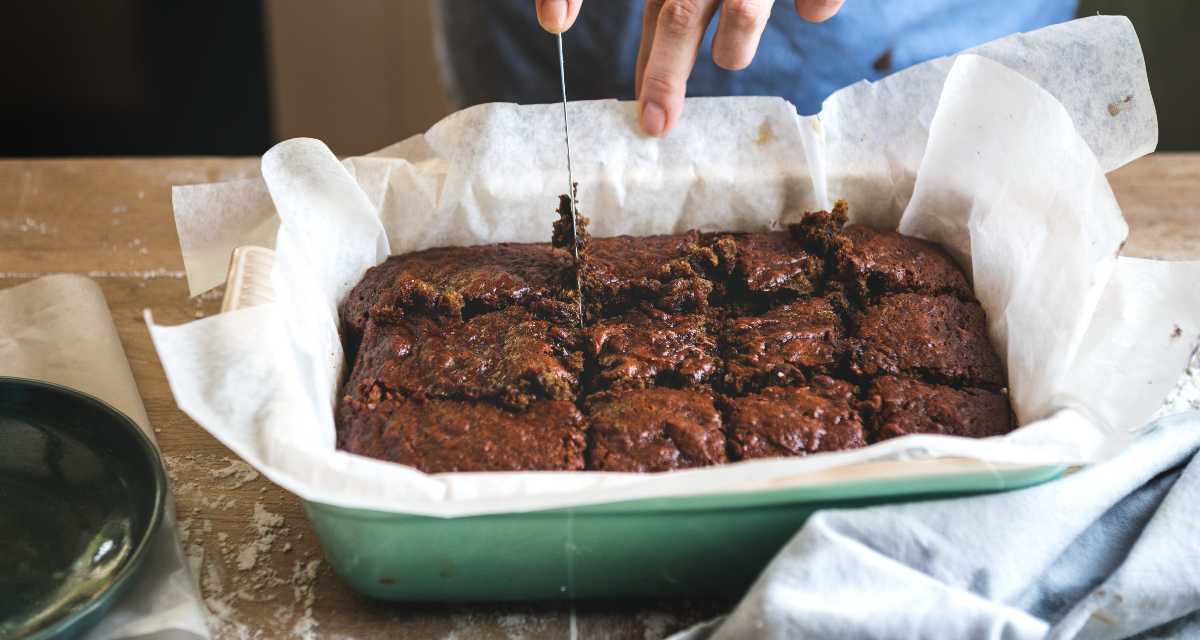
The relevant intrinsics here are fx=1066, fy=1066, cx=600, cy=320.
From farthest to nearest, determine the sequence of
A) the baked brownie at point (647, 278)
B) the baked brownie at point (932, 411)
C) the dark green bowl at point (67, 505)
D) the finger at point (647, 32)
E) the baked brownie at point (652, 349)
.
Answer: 1. the finger at point (647, 32)
2. the baked brownie at point (647, 278)
3. the baked brownie at point (652, 349)
4. the baked brownie at point (932, 411)
5. the dark green bowl at point (67, 505)

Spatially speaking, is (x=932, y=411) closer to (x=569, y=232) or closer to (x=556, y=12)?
(x=569, y=232)

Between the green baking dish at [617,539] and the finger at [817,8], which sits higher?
the finger at [817,8]

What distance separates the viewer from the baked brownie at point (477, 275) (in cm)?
229

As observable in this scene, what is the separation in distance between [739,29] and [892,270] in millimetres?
627

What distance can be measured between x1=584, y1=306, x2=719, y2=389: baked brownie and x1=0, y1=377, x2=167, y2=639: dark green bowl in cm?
84

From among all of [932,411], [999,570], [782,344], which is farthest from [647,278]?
[999,570]

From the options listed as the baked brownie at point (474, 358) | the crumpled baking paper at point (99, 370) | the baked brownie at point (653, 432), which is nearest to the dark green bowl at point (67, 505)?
the crumpled baking paper at point (99, 370)

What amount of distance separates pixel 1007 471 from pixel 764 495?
0.40m

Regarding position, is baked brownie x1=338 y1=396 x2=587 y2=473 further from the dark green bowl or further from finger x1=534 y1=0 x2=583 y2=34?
finger x1=534 y1=0 x2=583 y2=34

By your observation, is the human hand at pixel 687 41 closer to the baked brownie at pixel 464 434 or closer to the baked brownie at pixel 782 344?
the baked brownie at pixel 782 344

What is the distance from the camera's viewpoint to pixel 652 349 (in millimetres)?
2139

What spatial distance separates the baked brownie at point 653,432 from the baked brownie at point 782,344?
13cm

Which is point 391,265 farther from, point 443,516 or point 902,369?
point 902,369

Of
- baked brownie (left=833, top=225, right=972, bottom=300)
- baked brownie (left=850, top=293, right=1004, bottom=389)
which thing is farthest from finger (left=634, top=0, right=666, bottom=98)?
baked brownie (left=850, top=293, right=1004, bottom=389)
